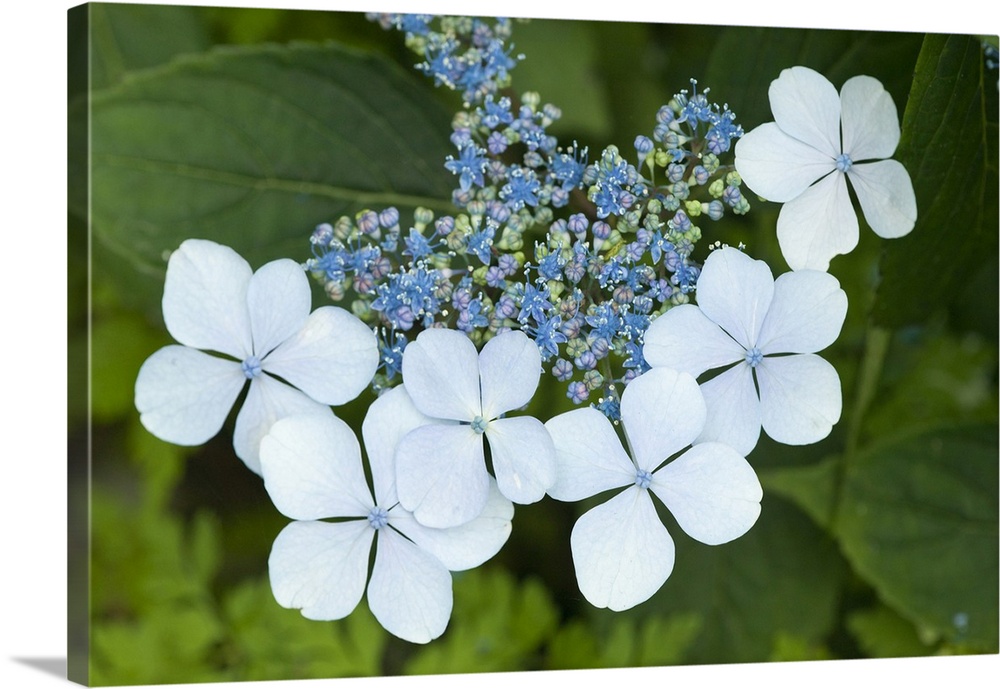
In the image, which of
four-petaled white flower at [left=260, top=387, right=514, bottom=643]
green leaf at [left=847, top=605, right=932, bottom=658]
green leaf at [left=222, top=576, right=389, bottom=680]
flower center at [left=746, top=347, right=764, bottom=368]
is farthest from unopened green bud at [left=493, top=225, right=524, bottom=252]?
green leaf at [left=847, top=605, right=932, bottom=658]

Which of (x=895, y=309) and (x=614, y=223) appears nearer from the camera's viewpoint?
(x=614, y=223)

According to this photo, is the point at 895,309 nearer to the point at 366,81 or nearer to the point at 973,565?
the point at 973,565

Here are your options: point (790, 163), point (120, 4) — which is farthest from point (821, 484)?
point (120, 4)

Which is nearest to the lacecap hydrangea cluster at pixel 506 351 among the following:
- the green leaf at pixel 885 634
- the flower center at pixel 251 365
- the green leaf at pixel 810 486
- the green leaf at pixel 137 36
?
the flower center at pixel 251 365

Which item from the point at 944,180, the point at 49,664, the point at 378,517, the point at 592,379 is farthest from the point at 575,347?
the point at 49,664

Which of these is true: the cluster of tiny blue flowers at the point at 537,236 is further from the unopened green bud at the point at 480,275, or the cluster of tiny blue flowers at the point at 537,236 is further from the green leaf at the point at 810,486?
the green leaf at the point at 810,486

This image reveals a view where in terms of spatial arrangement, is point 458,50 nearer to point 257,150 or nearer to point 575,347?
point 257,150
